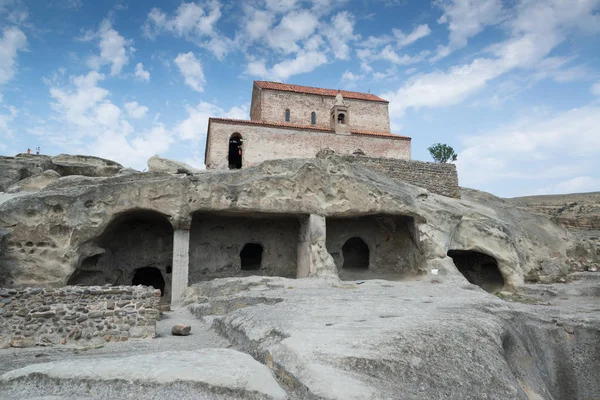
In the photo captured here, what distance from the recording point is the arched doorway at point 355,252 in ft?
51.1

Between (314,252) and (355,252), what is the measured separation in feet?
14.2

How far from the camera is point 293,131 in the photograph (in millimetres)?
23359

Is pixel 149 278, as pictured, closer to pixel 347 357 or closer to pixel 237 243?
pixel 237 243

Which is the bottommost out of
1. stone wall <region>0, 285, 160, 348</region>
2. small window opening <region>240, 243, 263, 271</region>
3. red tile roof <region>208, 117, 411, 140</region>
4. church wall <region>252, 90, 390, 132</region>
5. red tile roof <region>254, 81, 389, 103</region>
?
stone wall <region>0, 285, 160, 348</region>

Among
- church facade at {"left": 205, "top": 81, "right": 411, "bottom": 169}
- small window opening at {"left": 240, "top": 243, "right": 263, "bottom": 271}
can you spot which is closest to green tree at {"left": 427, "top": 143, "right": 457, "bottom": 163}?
church facade at {"left": 205, "top": 81, "right": 411, "bottom": 169}

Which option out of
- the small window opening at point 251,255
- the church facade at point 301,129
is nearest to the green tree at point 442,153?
the church facade at point 301,129

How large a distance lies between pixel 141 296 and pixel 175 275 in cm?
479

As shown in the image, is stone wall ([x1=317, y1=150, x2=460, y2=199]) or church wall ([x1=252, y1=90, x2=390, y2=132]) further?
church wall ([x1=252, y1=90, x2=390, y2=132])

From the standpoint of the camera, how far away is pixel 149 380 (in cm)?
308

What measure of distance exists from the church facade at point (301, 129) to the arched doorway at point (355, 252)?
305 inches

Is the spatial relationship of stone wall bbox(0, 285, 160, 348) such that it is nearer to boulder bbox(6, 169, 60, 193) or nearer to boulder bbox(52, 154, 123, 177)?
boulder bbox(6, 169, 60, 193)

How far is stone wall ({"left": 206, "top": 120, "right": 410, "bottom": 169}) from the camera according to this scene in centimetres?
2212

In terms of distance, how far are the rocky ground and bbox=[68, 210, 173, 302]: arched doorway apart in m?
6.25

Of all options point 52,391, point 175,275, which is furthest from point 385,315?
point 175,275
